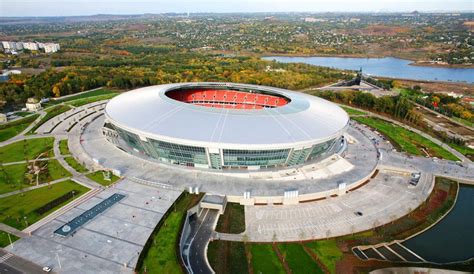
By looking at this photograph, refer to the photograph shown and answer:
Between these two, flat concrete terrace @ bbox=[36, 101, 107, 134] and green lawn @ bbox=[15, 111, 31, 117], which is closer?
flat concrete terrace @ bbox=[36, 101, 107, 134]

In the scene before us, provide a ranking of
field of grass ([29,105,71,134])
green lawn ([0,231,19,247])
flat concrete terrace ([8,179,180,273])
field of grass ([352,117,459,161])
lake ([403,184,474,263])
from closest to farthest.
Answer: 1. flat concrete terrace ([8,179,180,273])
2. green lawn ([0,231,19,247])
3. lake ([403,184,474,263])
4. field of grass ([352,117,459,161])
5. field of grass ([29,105,71,134])

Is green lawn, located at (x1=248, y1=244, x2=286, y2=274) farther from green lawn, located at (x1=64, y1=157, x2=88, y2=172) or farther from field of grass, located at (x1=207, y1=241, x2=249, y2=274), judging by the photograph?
green lawn, located at (x1=64, y1=157, x2=88, y2=172)

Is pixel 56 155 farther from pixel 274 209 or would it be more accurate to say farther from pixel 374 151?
pixel 374 151

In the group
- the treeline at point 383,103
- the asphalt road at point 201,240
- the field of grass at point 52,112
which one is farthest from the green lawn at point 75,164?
the treeline at point 383,103

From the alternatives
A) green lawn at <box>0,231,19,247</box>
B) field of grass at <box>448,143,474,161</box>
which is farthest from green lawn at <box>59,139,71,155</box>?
field of grass at <box>448,143,474,161</box>

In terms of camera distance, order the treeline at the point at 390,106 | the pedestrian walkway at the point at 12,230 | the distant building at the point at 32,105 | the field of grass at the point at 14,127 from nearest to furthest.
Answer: the pedestrian walkway at the point at 12,230 → the field of grass at the point at 14,127 → the treeline at the point at 390,106 → the distant building at the point at 32,105

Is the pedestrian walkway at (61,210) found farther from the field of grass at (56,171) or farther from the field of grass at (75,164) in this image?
the field of grass at (56,171)

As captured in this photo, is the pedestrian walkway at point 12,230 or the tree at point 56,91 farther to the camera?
the tree at point 56,91
